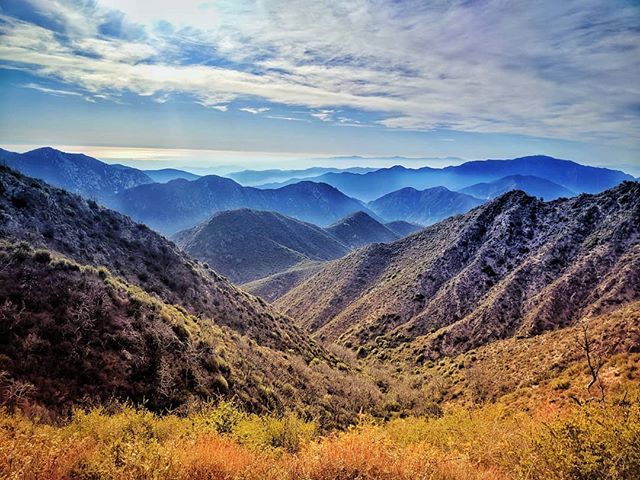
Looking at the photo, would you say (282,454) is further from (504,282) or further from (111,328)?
(504,282)

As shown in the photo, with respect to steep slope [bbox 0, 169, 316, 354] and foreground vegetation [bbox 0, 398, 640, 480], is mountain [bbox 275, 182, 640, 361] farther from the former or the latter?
foreground vegetation [bbox 0, 398, 640, 480]

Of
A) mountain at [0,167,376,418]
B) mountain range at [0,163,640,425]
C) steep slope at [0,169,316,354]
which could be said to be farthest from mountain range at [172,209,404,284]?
mountain at [0,167,376,418]

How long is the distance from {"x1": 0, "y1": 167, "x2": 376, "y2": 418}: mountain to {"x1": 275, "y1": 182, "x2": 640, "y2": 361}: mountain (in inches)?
783

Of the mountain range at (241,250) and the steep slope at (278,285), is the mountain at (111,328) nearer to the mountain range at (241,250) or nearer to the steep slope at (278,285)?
the steep slope at (278,285)

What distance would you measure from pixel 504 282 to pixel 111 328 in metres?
44.7

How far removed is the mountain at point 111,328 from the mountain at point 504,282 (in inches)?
783

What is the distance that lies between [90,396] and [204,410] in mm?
3838

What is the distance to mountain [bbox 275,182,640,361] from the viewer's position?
122ft

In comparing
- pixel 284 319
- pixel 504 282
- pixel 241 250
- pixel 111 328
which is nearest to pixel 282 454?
pixel 111 328

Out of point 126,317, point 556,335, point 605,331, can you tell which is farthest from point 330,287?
point 126,317

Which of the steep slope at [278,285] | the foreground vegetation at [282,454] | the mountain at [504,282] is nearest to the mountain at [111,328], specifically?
the foreground vegetation at [282,454]

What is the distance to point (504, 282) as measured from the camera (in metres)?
45.9

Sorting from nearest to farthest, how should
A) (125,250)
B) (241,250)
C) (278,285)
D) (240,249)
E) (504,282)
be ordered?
(125,250)
(504,282)
(278,285)
(241,250)
(240,249)

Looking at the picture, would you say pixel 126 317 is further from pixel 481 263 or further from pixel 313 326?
pixel 313 326
